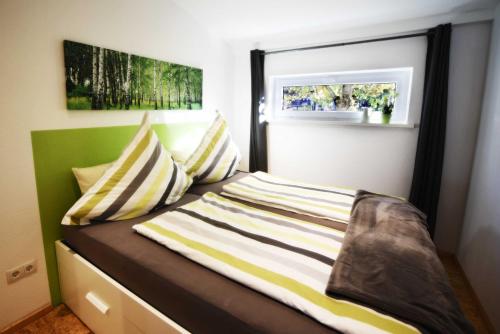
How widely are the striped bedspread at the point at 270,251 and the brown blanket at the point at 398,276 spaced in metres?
0.05

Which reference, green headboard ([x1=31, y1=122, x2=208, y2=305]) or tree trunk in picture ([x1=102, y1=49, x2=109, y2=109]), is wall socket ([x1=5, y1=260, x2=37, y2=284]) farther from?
tree trunk in picture ([x1=102, y1=49, x2=109, y2=109])

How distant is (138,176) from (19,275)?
837 millimetres

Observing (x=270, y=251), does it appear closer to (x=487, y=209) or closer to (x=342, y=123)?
(x=487, y=209)

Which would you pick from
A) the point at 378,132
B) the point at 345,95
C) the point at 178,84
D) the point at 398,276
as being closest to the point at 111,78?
the point at 178,84

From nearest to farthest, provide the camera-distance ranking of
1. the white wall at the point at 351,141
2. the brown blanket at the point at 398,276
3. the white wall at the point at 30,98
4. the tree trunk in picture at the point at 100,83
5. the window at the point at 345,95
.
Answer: the brown blanket at the point at 398,276
the white wall at the point at 30,98
the tree trunk in picture at the point at 100,83
the white wall at the point at 351,141
the window at the point at 345,95

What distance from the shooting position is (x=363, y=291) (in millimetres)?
873

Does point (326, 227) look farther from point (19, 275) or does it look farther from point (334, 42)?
point (334, 42)

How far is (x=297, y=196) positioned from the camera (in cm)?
182

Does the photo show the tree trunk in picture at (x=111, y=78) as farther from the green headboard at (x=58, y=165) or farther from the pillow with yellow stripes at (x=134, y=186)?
the pillow with yellow stripes at (x=134, y=186)

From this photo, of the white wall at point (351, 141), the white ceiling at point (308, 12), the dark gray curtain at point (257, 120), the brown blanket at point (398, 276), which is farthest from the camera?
the dark gray curtain at point (257, 120)

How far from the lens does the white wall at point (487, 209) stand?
62.3 inches

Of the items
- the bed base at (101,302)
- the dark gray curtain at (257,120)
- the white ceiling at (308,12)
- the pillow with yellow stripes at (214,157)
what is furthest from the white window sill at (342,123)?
the bed base at (101,302)

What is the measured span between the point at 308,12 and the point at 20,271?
269 cm

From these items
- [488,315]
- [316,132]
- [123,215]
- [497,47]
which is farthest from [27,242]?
[497,47]
